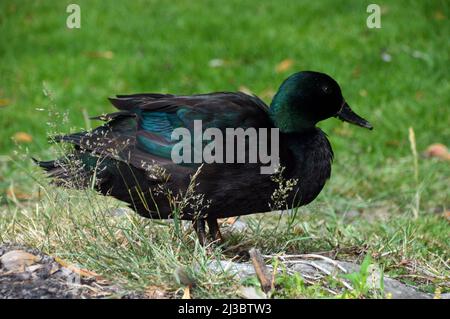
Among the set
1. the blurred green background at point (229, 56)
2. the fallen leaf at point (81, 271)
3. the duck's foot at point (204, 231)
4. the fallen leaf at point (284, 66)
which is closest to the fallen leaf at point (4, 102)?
the blurred green background at point (229, 56)

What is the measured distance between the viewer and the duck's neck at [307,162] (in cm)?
392

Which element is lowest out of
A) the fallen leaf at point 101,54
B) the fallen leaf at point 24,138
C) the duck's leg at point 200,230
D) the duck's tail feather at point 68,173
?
the duck's leg at point 200,230

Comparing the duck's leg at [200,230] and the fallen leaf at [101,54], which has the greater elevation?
the fallen leaf at [101,54]

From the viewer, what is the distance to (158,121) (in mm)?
3998

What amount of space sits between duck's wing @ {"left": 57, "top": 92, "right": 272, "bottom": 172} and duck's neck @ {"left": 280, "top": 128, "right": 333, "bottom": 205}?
16cm

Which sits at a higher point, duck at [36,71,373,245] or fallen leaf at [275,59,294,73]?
fallen leaf at [275,59,294,73]

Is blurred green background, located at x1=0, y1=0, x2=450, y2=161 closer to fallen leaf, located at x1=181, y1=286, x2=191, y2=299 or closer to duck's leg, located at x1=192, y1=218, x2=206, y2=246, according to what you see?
duck's leg, located at x1=192, y1=218, x2=206, y2=246

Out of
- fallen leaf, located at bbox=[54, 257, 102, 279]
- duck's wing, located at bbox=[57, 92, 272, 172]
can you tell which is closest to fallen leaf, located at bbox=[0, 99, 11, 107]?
duck's wing, located at bbox=[57, 92, 272, 172]

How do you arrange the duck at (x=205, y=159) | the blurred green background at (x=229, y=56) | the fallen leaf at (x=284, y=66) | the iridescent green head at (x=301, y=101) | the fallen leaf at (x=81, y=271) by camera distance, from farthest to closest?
the fallen leaf at (x=284, y=66) → the blurred green background at (x=229, y=56) → the iridescent green head at (x=301, y=101) → the duck at (x=205, y=159) → the fallen leaf at (x=81, y=271)

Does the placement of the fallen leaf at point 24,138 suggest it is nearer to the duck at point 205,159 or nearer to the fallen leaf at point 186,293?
the duck at point 205,159

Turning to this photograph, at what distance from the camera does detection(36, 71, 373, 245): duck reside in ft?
12.4

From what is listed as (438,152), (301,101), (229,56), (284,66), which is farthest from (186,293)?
(229,56)

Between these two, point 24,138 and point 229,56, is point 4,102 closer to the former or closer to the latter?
point 24,138
